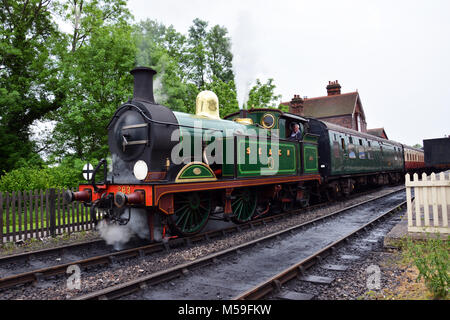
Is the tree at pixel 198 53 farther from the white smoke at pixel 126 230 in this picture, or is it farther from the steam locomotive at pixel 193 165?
the white smoke at pixel 126 230

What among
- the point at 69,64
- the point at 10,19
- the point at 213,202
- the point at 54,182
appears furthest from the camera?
the point at 10,19

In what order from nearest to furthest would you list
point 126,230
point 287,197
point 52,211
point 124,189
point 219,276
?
1. point 219,276
2. point 124,189
3. point 126,230
4. point 52,211
5. point 287,197

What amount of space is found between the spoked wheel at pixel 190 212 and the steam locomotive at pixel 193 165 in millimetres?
21

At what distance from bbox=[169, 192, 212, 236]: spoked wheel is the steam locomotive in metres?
0.02

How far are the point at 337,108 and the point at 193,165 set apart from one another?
112 feet

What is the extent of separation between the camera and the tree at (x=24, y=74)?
14406 millimetres

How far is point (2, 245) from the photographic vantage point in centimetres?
697

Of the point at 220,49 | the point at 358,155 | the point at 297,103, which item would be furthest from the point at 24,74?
the point at 297,103

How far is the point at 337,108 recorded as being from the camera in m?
37.2

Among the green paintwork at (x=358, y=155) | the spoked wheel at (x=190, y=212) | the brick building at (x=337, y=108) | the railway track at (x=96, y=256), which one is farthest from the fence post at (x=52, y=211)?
the brick building at (x=337, y=108)

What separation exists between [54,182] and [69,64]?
5.09m

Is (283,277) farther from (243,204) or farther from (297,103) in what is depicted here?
(297,103)
